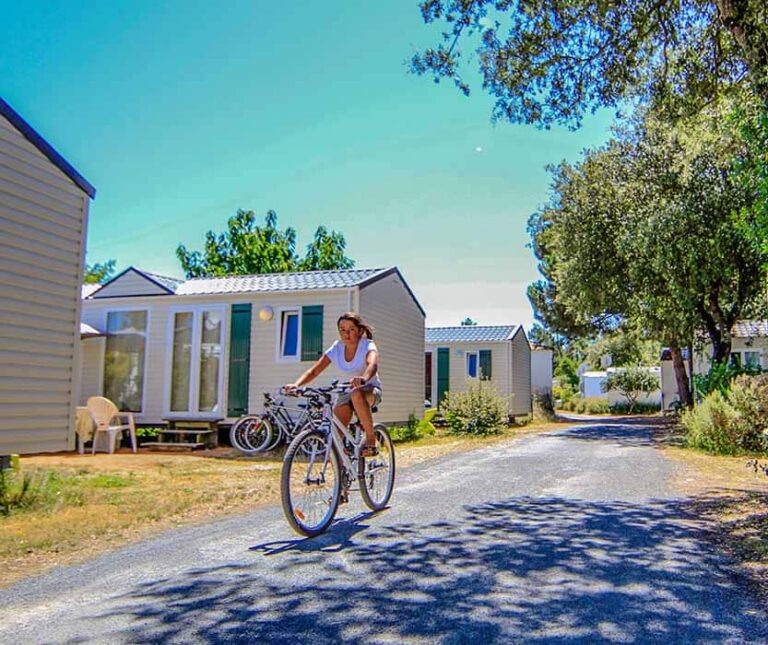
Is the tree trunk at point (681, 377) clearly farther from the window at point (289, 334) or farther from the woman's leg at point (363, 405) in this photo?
the woman's leg at point (363, 405)

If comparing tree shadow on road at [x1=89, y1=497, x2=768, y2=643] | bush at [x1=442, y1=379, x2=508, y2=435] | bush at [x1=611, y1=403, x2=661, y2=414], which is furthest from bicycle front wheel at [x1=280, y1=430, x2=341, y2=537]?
bush at [x1=611, y1=403, x2=661, y2=414]

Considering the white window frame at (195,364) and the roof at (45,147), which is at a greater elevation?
the roof at (45,147)

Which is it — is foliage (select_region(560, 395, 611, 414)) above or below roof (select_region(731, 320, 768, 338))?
below

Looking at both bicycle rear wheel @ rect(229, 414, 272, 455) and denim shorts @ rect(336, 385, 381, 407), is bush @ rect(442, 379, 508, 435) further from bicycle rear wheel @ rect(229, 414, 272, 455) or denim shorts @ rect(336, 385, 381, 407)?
denim shorts @ rect(336, 385, 381, 407)

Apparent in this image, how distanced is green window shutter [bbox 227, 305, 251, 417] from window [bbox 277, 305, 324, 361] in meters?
0.69

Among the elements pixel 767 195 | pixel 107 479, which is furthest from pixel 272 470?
pixel 767 195

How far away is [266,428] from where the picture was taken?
1085 cm

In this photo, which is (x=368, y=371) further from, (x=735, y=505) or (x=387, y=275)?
(x=387, y=275)

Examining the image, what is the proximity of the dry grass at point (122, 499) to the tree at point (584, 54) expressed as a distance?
17.0 ft

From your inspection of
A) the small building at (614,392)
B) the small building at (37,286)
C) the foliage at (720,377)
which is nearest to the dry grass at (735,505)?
the foliage at (720,377)

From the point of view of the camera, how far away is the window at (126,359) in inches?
491

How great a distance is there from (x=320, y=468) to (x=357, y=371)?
2.79 feet

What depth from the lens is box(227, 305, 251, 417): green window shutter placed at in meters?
12.0

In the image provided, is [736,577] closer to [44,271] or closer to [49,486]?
[49,486]
